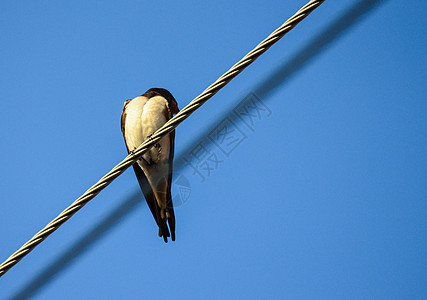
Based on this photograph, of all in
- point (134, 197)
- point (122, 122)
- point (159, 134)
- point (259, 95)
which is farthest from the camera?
point (122, 122)

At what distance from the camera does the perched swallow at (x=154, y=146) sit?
215 centimetres

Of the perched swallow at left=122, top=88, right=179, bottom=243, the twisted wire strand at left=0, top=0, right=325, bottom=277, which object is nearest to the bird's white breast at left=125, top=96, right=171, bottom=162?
the perched swallow at left=122, top=88, right=179, bottom=243

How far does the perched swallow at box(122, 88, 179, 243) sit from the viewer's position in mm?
2148

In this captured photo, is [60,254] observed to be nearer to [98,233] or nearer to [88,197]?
[98,233]

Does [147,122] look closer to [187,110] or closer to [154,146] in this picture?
[154,146]

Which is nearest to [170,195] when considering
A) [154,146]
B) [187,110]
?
[154,146]

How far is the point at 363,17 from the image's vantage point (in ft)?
6.45

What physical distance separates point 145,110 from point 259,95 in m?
0.60

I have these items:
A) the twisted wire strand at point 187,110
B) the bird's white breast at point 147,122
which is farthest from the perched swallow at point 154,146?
the twisted wire strand at point 187,110

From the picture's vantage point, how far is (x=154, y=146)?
7.22ft

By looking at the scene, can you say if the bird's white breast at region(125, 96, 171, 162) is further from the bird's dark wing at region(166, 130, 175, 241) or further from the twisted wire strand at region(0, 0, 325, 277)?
the twisted wire strand at region(0, 0, 325, 277)

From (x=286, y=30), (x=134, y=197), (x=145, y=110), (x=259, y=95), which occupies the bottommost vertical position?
(x=286, y=30)

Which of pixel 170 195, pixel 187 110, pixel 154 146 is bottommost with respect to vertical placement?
pixel 187 110

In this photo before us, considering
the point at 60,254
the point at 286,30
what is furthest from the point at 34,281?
the point at 286,30
